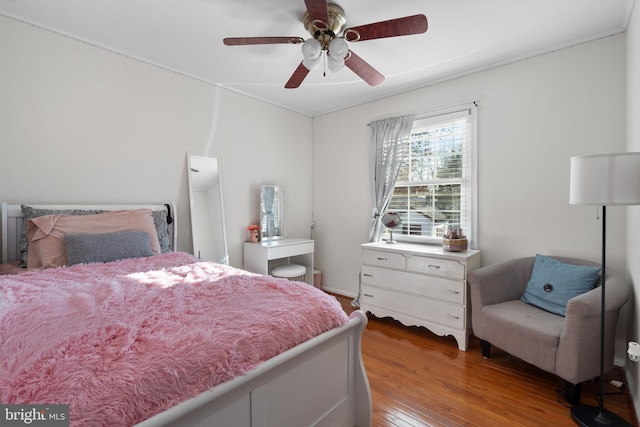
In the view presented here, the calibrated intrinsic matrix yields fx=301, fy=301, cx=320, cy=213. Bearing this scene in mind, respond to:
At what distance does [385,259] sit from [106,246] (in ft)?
7.92

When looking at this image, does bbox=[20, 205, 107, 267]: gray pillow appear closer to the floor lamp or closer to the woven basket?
the woven basket

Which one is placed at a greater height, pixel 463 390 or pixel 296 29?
pixel 296 29

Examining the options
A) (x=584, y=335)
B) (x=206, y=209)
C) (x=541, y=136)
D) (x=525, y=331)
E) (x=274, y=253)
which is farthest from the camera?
(x=274, y=253)

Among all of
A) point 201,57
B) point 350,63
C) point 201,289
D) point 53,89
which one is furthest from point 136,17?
point 201,289

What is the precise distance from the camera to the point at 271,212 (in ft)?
12.6

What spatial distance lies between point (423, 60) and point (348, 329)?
2466 millimetres

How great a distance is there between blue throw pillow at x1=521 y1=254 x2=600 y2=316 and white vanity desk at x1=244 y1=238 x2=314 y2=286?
7.57 feet

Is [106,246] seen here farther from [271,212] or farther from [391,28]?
[391,28]

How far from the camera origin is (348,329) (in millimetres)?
1542

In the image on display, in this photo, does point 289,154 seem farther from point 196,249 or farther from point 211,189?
point 196,249

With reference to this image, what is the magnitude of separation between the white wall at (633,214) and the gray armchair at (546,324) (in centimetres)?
11

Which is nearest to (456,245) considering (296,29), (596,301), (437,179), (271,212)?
(437,179)

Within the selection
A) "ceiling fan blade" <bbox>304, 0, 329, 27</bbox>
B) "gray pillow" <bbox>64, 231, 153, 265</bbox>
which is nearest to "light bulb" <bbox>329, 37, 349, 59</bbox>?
"ceiling fan blade" <bbox>304, 0, 329, 27</bbox>

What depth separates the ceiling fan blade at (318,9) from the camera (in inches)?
64.3
